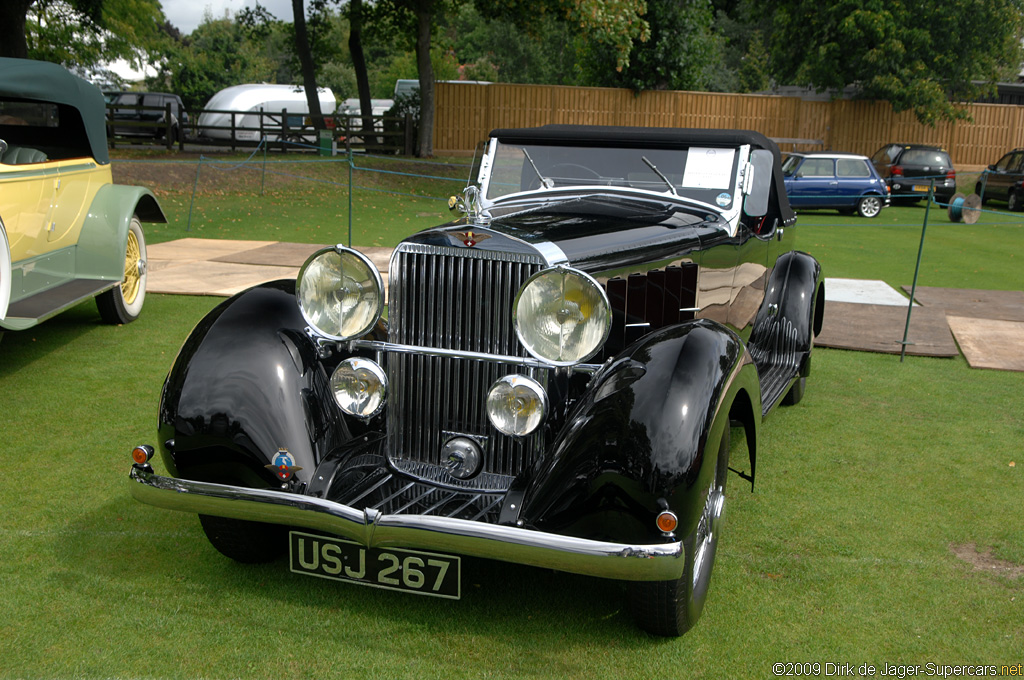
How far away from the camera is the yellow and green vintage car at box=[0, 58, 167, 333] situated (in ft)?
18.7

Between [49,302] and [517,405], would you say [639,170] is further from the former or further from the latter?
Answer: [49,302]

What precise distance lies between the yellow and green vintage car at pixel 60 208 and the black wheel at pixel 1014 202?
19823 mm

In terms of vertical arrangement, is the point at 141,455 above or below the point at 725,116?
below

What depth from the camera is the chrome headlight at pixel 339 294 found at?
324 cm

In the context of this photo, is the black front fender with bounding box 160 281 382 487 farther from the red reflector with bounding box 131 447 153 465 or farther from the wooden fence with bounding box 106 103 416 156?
the wooden fence with bounding box 106 103 416 156

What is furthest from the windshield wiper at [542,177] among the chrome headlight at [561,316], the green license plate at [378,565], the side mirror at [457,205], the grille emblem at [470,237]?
the green license plate at [378,565]

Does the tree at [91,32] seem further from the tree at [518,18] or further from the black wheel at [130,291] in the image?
the black wheel at [130,291]

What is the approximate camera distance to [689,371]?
2881mm

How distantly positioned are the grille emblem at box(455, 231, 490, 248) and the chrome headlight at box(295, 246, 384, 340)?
34 cm

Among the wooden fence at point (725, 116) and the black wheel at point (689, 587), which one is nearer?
the black wheel at point (689, 587)

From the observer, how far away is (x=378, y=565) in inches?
112

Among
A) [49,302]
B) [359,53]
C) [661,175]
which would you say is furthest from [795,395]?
[359,53]

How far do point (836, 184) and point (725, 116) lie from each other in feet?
29.9

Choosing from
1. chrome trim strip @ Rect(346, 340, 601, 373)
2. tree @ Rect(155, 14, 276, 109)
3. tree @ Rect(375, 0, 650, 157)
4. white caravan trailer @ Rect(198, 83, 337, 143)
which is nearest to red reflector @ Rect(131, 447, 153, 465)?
chrome trim strip @ Rect(346, 340, 601, 373)
